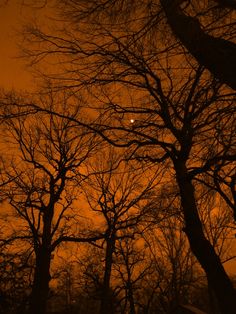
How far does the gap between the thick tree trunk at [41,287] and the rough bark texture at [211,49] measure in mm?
11231

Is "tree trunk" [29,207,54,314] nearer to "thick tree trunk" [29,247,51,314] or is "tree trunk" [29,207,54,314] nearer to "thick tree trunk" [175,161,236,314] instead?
"thick tree trunk" [29,247,51,314]

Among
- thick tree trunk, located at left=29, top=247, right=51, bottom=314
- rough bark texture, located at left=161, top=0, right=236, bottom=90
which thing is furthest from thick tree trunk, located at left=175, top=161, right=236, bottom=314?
thick tree trunk, located at left=29, top=247, right=51, bottom=314

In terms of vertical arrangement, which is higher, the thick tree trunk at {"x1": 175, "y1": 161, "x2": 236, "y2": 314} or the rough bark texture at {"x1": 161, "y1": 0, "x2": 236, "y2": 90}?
the rough bark texture at {"x1": 161, "y1": 0, "x2": 236, "y2": 90}

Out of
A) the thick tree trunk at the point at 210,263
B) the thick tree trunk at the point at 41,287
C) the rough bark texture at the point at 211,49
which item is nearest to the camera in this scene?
the rough bark texture at the point at 211,49

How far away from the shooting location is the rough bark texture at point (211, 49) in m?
4.11

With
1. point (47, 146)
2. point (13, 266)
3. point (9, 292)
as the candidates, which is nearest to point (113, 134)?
point (13, 266)

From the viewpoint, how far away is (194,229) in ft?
23.4

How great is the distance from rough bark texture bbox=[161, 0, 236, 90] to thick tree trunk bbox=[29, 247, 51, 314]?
11.2m

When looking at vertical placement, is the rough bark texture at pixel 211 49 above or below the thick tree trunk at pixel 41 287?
above

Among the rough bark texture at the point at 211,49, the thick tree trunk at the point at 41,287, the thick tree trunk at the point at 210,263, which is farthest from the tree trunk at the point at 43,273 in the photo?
the rough bark texture at the point at 211,49

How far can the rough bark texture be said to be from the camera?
13.5 feet

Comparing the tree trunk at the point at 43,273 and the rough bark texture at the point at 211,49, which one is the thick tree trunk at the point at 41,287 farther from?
the rough bark texture at the point at 211,49

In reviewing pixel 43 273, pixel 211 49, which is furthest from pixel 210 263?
pixel 43 273

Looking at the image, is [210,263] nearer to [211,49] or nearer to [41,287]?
[211,49]
